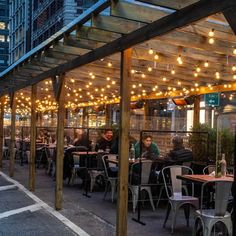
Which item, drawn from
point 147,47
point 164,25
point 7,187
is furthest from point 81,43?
point 7,187

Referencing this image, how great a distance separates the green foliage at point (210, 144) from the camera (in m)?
10.8

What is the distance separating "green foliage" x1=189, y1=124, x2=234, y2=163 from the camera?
1075 centimetres

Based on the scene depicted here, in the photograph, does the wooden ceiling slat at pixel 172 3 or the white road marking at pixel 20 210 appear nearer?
the wooden ceiling slat at pixel 172 3

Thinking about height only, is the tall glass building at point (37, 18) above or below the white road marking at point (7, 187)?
above

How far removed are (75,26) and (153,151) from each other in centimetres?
439

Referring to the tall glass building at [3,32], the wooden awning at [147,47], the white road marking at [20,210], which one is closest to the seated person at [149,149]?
the wooden awning at [147,47]

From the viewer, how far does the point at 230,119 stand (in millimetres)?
13227

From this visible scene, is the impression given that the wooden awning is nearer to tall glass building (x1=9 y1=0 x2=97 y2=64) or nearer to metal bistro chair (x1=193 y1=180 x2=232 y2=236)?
metal bistro chair (x1=193 y1=180 x2=232 y2=236)

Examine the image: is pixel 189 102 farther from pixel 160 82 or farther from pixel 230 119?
pixel 230 119

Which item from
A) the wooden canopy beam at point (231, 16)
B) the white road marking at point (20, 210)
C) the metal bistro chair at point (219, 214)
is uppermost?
the wooden canopy beam at point (231, 16)

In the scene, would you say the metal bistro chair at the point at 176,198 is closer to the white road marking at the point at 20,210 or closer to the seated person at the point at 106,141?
the white road marking at the point at 20,210

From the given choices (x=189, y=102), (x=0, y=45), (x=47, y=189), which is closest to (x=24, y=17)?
(x=0, y=45)

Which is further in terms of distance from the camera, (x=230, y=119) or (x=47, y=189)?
(x=230, y=119)

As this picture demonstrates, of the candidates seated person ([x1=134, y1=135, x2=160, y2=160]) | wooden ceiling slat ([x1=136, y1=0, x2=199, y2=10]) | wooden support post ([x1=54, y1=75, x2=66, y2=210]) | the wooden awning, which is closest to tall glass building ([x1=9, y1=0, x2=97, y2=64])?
the wooden awning
